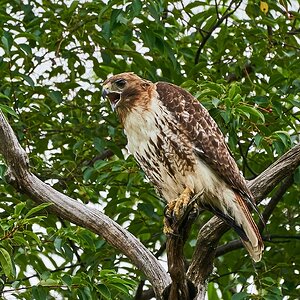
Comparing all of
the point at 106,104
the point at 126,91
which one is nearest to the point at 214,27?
the point at 106,104

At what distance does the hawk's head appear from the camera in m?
5.62

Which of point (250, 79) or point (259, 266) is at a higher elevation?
point (250, 79)

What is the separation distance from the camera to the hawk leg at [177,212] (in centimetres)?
491

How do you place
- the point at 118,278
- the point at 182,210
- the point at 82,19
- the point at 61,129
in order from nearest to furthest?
the point at 182,210
the point at 118,278
the point at 82,19
the point at 61,129

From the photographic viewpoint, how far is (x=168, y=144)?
216 inches

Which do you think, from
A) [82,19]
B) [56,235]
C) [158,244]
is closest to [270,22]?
[82,19]

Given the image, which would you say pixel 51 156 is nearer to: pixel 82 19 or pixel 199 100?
pixel 82 19

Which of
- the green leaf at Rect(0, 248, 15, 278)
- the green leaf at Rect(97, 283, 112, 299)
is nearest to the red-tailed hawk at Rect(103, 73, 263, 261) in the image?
the green leaf at Rect(97, 283, 112, 299)

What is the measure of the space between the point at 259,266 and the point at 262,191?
5.60ft

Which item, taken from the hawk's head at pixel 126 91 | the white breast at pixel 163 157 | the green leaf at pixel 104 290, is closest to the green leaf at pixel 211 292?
the white breast at pixel 163 157

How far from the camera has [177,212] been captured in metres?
5.05

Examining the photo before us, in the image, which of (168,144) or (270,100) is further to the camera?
(270,100)

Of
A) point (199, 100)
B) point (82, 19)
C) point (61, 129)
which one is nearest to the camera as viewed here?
point (199, 100)

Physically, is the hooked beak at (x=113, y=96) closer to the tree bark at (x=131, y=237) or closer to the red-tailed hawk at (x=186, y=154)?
the red-tailed hawk at (x=186, y=154)
